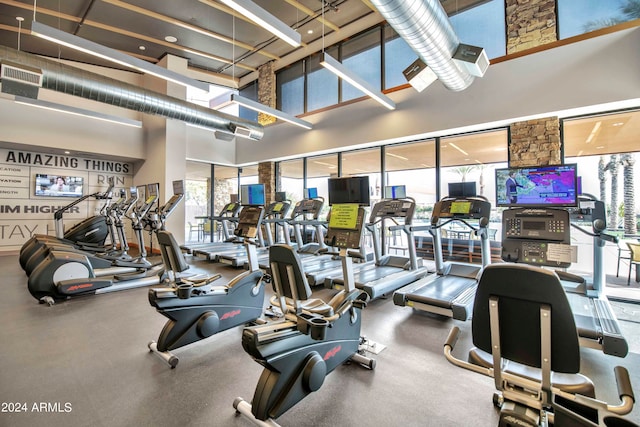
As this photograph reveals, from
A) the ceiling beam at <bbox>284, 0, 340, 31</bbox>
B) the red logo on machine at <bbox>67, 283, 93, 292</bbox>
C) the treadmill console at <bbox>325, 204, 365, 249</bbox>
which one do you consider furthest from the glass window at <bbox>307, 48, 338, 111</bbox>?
the red logo on machine at <bbox>67, 283, 93, 292</bbox>

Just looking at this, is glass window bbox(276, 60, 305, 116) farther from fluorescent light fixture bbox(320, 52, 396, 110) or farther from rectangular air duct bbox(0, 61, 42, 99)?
rectangular air duct bbox(0, 61, 42, 99)

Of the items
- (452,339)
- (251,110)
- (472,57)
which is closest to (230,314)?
(452,339)

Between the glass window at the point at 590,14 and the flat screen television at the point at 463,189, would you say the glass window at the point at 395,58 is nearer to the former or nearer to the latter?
the glass window at the point at 590,14

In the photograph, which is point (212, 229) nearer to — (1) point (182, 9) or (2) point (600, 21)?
(1) point (182, 9)

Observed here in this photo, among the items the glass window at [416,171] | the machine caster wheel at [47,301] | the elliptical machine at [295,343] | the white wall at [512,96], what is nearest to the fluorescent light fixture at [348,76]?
the white wall at [512,96]

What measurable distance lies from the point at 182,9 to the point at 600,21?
7.18 meters

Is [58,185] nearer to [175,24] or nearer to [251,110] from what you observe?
[175,24]

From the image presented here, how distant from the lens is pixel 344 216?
9.60ft

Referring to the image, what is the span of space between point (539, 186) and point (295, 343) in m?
2.65

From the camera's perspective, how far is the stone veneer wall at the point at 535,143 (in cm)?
466

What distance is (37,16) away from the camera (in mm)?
5926

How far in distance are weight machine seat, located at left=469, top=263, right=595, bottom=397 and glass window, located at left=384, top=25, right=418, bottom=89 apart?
5.95 meters

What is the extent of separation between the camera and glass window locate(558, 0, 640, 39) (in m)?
4.27

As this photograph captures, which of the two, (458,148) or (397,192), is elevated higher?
(458,148)
